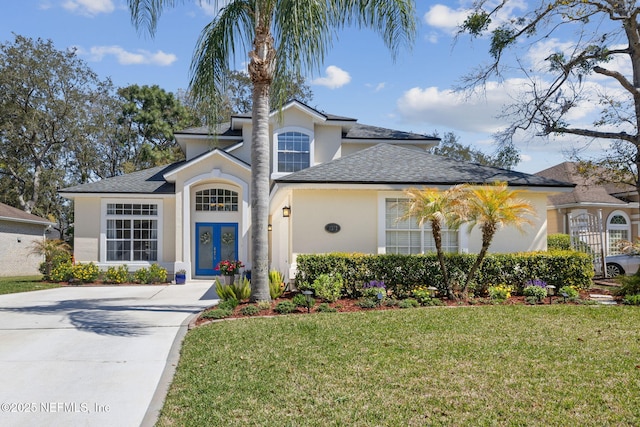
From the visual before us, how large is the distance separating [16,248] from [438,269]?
24755 millimetres

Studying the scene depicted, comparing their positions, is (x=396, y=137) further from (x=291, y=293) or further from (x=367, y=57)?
(x=291, y=293)

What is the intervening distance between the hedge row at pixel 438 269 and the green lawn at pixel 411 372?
2663mm

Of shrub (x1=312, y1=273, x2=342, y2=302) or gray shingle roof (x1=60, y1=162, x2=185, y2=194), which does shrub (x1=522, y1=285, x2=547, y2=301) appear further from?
gray shingle roof (x1=60, y1=162, x2=185, y2=194)

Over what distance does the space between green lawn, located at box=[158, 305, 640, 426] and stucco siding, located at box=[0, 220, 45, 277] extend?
22.3 m

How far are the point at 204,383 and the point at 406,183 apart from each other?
28.8ft

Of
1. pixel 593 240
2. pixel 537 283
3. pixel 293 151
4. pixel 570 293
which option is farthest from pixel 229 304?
pixel 593 240

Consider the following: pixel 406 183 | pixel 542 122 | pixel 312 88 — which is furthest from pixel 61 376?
pixel 312 88

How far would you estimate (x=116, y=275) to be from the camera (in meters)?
19.2

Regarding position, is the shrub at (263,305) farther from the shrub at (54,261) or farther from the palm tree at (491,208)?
the shrub at (54,261)

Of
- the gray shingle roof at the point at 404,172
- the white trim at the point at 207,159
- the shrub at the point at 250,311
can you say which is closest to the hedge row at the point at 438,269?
the shrub at the point at 250,311

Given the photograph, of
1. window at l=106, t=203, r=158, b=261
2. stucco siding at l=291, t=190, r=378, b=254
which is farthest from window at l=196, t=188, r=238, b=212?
stucco siding at l=291, t=190, r=378, b=254

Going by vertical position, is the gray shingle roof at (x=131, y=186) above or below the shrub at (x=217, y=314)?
above

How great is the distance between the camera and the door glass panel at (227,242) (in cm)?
2072

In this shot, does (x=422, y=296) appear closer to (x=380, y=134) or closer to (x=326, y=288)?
(x=326, y=288)
